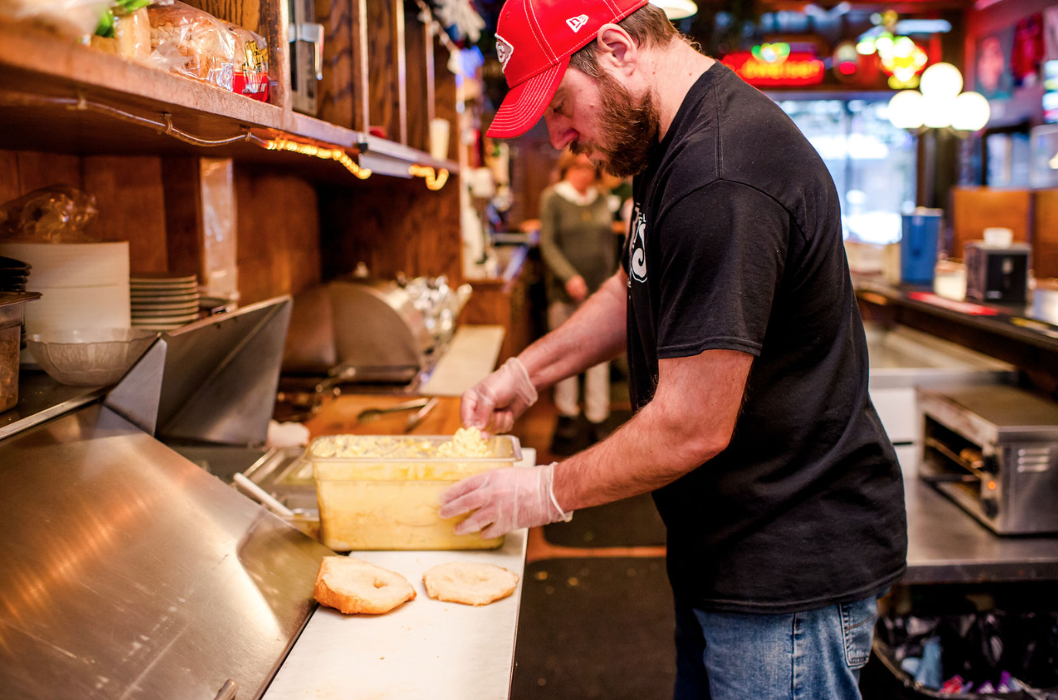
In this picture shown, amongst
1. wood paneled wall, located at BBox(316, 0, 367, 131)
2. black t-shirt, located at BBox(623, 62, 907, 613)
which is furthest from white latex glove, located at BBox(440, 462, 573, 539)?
wood paneled wall, located at BBox(316, 0, 367, 131)

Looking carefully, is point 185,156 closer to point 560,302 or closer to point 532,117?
point 532,117

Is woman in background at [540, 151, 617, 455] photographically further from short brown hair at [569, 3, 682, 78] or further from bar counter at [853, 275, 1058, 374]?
short brown hair at [569, 3, 682, 78]

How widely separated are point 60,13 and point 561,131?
3.06 feet

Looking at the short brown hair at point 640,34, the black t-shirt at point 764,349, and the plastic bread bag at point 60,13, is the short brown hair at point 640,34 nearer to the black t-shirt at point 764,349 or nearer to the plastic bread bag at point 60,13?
the black t-shirt at point 764,349

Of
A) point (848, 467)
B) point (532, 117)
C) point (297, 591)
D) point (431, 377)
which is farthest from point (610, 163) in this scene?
point (431, 377)

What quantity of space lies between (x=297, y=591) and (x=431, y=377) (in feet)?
6.21

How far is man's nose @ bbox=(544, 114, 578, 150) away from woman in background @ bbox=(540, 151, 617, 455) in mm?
3770

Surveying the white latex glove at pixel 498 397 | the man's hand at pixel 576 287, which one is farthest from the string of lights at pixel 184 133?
the man's hand at pixel 576 287

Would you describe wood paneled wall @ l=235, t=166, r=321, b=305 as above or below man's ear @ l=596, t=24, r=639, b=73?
below

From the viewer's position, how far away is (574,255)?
18.1 ft

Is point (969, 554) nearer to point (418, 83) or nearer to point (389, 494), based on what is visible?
point (389, 494)

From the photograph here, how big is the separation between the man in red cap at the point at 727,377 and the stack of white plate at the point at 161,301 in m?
0.73

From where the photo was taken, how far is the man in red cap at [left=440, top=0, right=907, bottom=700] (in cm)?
121

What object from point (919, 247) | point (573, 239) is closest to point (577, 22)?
point (919, 247)
